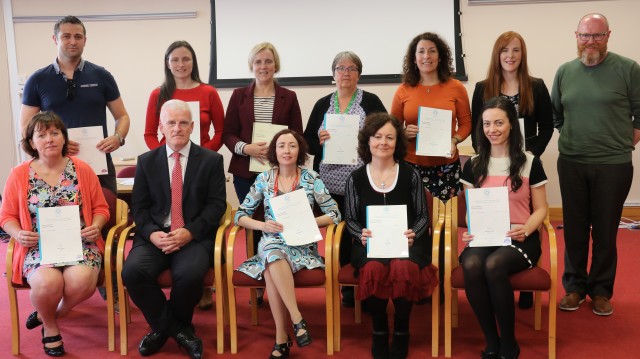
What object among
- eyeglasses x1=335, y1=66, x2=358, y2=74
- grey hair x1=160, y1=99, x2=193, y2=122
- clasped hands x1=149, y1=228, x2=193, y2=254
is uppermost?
eyeglasses x1=335, y1=66, x2=358, y2=74

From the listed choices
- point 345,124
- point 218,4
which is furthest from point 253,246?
point 218,4

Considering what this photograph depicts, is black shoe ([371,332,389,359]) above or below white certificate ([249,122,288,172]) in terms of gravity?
below

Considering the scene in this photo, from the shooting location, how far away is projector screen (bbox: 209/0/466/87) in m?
6.74

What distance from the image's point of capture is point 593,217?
3.96 meters

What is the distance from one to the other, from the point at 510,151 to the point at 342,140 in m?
1.04

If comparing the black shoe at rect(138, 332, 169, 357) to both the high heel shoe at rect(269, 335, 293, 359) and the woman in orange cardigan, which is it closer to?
the woman in orange cardigan

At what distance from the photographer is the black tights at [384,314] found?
3.32m

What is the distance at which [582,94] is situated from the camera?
3801 mm

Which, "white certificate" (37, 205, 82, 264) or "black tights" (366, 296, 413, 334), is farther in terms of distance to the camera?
"white certificate" (37, 205, 82, 264)

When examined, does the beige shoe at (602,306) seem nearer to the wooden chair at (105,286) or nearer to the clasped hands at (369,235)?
the clasped hands at (369,235)

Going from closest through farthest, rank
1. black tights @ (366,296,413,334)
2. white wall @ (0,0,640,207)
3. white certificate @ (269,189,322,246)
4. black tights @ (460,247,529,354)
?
black tights @ (460,247,529,354) → black tights @ (366,296,413,334) → white certificate @ (269,189,322,246) → white wall @ (0,0,640,207)

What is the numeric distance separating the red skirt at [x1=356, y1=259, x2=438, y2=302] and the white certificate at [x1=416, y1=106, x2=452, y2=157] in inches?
32.9

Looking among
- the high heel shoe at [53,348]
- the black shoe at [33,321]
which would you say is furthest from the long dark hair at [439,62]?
the black shoe at [33,321]

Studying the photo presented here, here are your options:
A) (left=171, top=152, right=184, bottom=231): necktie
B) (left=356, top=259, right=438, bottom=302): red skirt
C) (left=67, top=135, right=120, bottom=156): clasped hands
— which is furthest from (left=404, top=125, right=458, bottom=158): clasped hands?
(left=67, top=135, right=120, bottom=156): clasped hands
